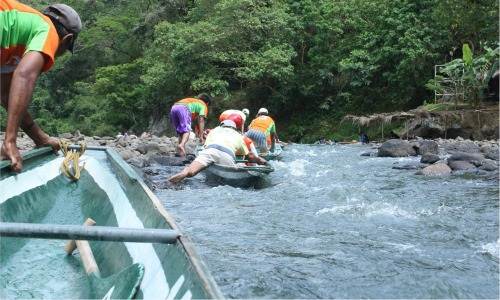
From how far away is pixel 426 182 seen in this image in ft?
30.6

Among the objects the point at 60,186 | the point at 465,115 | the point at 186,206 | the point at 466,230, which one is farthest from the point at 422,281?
the point at 465,115

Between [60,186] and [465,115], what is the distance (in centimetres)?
1797

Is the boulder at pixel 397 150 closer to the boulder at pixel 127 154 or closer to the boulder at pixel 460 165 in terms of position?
the boulder at pixel 460 165

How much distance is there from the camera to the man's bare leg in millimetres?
7352

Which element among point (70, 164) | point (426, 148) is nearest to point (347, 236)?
point (70, 164)

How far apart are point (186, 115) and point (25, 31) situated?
8772 millimetres

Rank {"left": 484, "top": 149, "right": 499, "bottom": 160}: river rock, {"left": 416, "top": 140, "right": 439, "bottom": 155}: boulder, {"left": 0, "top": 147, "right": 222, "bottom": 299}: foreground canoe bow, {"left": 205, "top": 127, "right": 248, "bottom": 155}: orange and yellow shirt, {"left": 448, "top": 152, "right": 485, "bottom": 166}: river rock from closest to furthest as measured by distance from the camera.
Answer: {"left": 0, "top": 147, "right": 222, "bottom": 299}: foreground canoe bow, {"left": 205, "top": 127, "right": 248, "bottom": 155}: orange and yellow shirt, {"left": 448, "top": 152, "right": 485, "bottom": 166}: river rock, {"left": 484, "top": 149, "right": 499, "bottom": 160}: river rock, {"left": 416, "top": 140, "right": 439, "bottom": 155}: boulder

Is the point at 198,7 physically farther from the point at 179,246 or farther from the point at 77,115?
the point at 179,246

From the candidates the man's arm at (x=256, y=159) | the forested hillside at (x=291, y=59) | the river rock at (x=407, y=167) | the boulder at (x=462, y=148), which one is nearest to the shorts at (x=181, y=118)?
the man's arm at (x=256, y=159)

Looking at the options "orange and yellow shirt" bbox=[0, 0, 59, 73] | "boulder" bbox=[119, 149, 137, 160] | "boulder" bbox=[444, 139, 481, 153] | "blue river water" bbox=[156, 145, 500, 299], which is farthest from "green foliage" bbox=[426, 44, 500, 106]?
"orange and yellow shirt" bbox=[0, 0, 59, 73]

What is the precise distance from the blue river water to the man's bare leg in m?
0.34

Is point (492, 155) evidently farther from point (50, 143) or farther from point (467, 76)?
point (50, 143)

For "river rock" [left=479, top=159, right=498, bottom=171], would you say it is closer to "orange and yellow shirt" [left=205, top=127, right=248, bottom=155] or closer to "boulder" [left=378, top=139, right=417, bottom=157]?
"boulder" [left=378, top=139, right=417, bottom=157]

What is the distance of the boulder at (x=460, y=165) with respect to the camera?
1070cm
